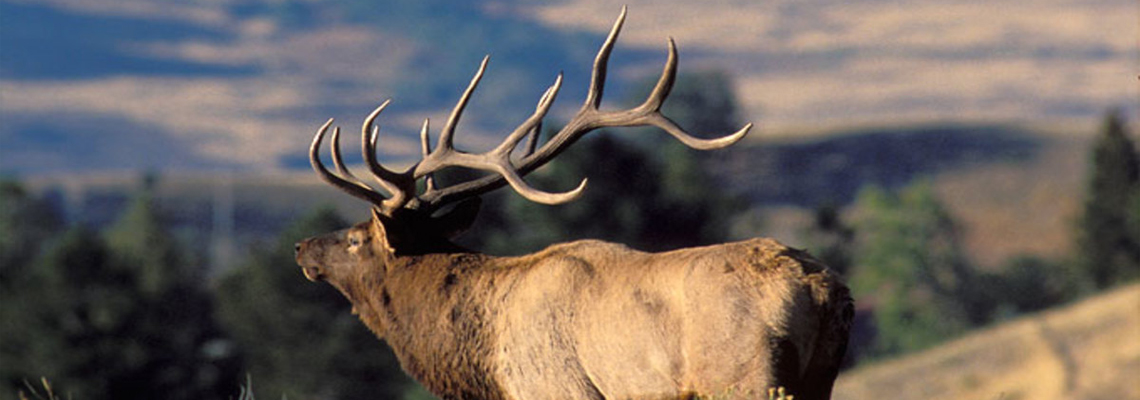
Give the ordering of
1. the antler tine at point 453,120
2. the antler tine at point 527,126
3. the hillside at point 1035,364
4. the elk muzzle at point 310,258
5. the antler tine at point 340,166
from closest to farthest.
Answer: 1. the antler tine at point 453,120
2. the antler tine at point 527,126
3. the antler tine at point 340,166
4. the elk muzzle at point 310,258
5. the hillside at point 1035,364

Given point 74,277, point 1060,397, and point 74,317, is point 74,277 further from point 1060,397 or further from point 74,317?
point 1060,397

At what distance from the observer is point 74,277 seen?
261 ft

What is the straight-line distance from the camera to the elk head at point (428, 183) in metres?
14.0

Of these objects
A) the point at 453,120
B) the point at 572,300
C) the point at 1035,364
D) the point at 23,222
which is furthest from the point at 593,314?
the point at 23,222

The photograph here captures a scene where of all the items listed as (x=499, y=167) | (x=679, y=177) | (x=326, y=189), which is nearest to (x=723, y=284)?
(x=499, y=167)

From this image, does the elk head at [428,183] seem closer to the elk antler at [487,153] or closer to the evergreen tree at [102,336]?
the elk antler at [487,153]

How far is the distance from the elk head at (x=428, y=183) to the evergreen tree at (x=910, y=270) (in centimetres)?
9827

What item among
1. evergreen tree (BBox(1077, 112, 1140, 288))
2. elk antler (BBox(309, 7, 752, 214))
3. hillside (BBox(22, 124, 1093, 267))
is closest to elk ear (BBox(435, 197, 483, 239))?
elk antler (BBox(309, 7, 752, 214))

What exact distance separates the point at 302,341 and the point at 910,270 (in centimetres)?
5564

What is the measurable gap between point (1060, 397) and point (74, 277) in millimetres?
40246

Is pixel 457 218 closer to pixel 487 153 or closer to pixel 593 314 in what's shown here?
pixel 487 153

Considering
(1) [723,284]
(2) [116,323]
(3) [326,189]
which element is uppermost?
(1) [723,284]

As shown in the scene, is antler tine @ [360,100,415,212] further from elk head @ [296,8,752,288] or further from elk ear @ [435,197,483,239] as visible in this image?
elk ear @ [435,197,483,239]

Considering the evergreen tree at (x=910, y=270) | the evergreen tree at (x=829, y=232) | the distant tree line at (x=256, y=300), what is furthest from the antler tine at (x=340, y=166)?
the evergreen tree at (x=910, y=270)
